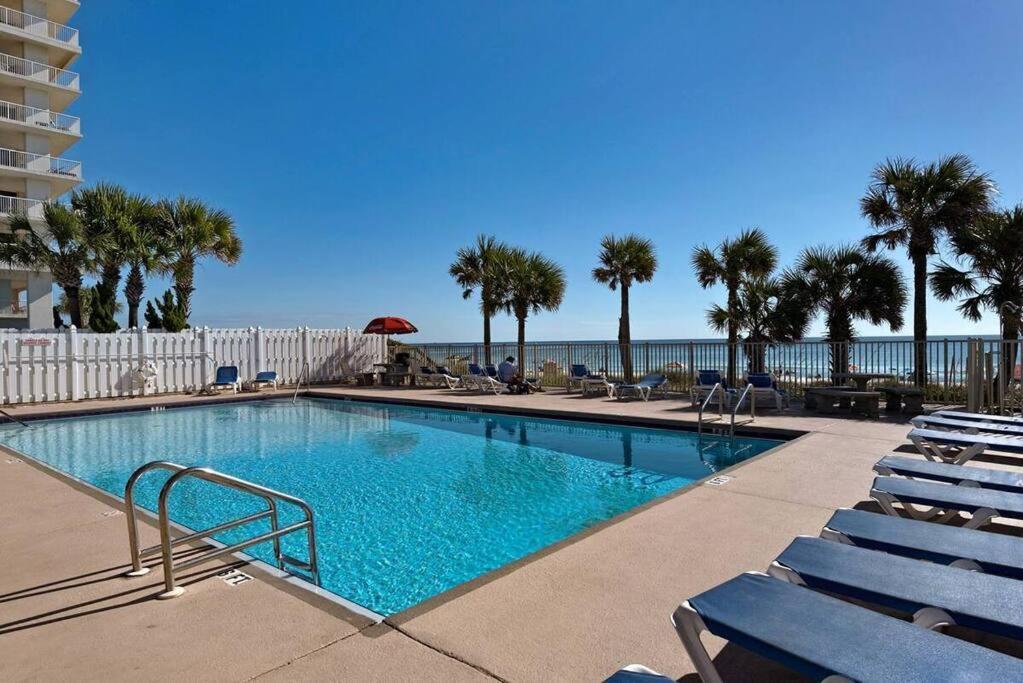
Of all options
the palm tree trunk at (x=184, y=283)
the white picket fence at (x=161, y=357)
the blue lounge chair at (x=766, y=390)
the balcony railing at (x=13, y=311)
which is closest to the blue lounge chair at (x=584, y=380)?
the blue lounge chair at (x=766, y=390)

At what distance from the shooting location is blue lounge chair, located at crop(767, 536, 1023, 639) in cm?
178

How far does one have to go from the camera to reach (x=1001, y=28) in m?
8.72

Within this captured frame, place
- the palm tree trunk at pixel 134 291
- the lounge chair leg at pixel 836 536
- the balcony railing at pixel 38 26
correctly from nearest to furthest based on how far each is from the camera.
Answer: the lounge chair leg at pixel 836 536
the palm tree trunk at pixel 134 291
the balcony railing at pixel 38 26

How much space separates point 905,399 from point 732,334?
19.3ft

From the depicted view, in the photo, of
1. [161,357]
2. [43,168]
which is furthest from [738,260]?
[43,168]

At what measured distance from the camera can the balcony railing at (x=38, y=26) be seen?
89.8 ft

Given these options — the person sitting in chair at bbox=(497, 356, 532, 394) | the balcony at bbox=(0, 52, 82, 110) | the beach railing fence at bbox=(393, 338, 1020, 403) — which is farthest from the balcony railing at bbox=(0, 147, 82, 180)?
the person sitting in chair at bbox=(497, 356, 532, 394)

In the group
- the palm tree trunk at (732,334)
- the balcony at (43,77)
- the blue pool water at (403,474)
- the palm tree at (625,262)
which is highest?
the balcony at (43,77)

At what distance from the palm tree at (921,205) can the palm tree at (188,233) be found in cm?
2130

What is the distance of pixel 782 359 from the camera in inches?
474

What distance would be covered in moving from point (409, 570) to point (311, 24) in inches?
462

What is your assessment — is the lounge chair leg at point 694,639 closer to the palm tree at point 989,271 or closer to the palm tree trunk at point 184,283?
the palm tree at point 989,271

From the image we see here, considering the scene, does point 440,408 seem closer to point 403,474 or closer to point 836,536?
point 403,474

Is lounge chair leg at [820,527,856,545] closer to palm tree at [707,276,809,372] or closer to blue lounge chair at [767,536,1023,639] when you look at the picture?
blue lounge chair at [767,536,1023,639]
